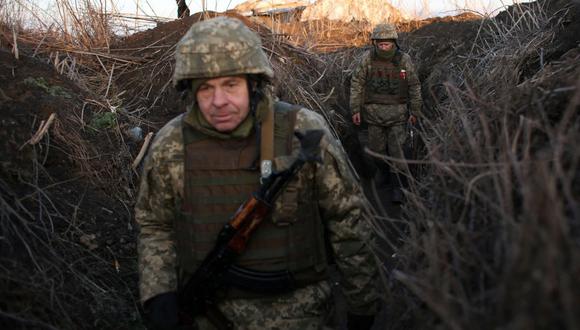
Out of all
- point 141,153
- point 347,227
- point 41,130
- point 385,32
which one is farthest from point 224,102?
point 385,32

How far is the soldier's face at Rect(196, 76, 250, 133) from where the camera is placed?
232 centimetres

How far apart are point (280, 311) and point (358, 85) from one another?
5.01 metres

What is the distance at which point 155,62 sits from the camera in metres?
7.02

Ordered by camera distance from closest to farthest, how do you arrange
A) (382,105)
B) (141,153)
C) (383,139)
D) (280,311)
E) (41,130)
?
(280,311), (41,130), (141,153), (382,105), (383,139)

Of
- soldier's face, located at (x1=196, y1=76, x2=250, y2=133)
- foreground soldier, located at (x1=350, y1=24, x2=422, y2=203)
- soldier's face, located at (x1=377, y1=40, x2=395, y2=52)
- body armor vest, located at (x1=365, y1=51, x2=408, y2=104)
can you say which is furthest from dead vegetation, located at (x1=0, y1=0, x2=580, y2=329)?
soldier's face, located at (x1=377, y1=40, x2=395, y2=52)

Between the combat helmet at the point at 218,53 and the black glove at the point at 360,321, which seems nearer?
the combat helmet at the point at 218,53

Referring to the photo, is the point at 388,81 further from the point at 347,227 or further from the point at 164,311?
the point at 164,311

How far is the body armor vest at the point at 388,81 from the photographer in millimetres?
6902

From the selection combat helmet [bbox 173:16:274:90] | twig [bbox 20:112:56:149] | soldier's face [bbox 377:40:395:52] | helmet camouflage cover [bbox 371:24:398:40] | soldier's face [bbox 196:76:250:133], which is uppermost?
helmet camouflage cover [bbox 371:24:398:40]

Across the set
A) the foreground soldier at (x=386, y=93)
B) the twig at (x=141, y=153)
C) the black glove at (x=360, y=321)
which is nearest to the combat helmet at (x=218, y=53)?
the black glove at (x=360, y=321)

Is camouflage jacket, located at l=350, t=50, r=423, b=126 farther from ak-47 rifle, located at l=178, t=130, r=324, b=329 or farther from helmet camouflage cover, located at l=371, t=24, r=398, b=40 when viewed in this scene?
ak-47 rifle, located at l=178, t=130, r=324, b=329

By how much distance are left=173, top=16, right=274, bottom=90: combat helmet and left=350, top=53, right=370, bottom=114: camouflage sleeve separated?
4691 mm

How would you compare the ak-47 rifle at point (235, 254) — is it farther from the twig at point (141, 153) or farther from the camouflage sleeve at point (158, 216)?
the twig at point (141, 153)

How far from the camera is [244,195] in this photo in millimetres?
2381
